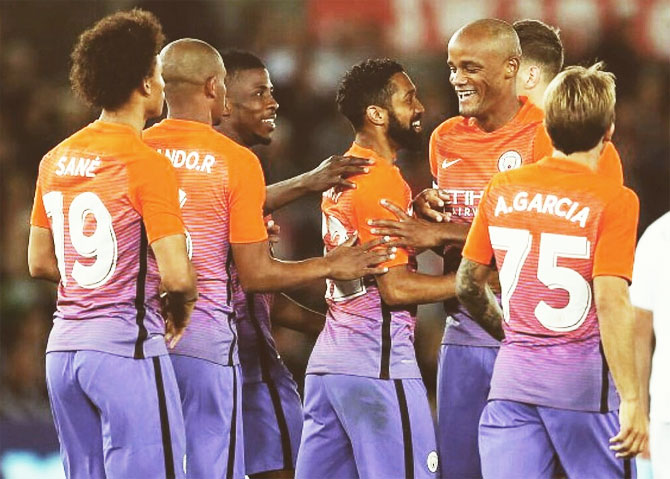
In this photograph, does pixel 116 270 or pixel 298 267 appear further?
pixel 298 267

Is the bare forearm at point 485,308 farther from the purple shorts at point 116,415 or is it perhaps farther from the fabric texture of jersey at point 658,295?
the purple shorts at point 116,415

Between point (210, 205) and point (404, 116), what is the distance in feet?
3.21

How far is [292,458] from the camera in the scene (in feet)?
22.2

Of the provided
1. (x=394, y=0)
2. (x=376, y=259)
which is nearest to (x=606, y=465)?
(x=376, y=259)

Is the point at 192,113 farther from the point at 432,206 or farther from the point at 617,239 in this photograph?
the point at 617,239

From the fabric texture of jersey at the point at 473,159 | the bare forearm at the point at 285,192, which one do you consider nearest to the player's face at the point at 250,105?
the bare forearm at the point at 285,192

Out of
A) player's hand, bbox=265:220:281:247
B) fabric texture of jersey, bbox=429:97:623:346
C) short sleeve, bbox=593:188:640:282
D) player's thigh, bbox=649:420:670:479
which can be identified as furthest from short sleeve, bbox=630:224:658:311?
player's hand, bbox=265:220:281:247

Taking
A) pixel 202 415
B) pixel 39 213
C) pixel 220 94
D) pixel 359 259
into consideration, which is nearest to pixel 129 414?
pixel 202 415

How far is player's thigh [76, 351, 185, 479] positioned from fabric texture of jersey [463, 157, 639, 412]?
129 cm

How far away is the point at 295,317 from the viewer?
688cm

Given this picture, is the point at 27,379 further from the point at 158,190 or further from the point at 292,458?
the point at 158,190

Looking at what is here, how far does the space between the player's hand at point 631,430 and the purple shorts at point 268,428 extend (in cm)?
216

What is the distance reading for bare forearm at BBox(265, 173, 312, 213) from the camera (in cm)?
639

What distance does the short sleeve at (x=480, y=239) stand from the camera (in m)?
5.29
